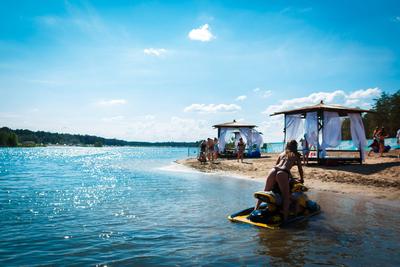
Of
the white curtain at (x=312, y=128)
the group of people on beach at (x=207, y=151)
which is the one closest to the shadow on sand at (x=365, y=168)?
the white curtain at (x=312, y=128)

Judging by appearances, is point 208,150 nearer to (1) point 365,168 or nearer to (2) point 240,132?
(2) point 240,132

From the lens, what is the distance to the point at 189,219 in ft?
30.3

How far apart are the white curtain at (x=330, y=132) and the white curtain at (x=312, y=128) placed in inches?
19.3

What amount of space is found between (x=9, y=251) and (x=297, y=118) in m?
18.8

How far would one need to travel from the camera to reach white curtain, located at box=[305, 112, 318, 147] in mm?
19891

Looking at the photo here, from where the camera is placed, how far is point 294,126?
70.9 feet

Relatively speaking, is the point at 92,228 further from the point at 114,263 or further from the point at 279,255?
the point at 279,255

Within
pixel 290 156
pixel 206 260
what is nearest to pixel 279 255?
pixel 206 260

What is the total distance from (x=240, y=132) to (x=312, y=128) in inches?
539

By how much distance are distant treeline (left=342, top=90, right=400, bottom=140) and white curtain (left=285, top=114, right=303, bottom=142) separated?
97.5ft

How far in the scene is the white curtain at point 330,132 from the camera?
64.3 ft

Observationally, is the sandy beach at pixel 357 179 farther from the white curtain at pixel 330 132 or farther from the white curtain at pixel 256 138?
the white curtain at pixel 256 138

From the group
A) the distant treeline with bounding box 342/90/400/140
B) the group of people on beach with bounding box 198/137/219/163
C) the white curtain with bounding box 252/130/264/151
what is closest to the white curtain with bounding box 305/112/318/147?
the group of people on beach with bounding box 198/137/219/163

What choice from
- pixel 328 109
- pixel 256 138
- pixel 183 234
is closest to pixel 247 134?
pixel 256 138
